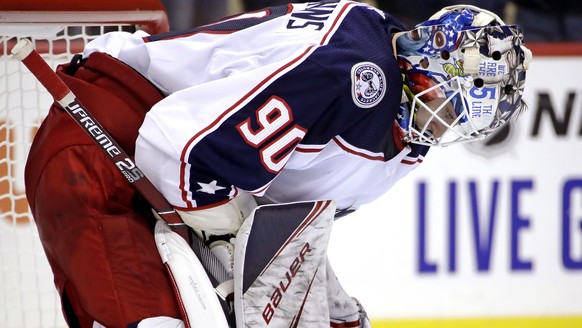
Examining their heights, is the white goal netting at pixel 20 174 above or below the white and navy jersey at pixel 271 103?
below

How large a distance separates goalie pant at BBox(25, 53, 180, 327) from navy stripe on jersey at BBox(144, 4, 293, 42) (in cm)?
11

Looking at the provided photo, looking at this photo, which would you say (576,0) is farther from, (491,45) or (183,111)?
(183,111)

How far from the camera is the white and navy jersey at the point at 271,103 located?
1.77 meters

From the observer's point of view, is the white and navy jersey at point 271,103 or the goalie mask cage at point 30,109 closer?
the white and navy jersey at point 271,103

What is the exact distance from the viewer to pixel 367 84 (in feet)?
5.97

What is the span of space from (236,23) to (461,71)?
432 millimetres

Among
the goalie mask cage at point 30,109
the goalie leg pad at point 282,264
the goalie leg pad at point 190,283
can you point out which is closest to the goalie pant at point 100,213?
the goalie leg pad at point 190,283

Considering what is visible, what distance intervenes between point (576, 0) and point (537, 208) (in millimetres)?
690

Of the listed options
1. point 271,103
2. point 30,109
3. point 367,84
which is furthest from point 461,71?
point 30,109

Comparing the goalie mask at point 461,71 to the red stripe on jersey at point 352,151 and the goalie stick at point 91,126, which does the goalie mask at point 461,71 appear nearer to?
the red stripe on jersey at point 352,151

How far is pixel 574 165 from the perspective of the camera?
3.20 meters

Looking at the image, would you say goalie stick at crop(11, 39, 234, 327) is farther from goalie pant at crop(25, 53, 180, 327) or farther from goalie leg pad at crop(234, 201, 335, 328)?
goalie leg pad at crop(234, 201, 335, 328)

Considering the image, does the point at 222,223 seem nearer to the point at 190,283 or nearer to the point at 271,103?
the point at 190,283

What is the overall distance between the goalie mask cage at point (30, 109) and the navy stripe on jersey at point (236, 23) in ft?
1.01
